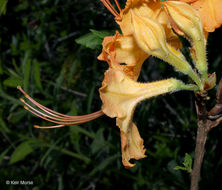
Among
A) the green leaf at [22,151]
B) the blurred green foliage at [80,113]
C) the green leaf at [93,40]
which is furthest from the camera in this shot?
the green leaf at [22,151]

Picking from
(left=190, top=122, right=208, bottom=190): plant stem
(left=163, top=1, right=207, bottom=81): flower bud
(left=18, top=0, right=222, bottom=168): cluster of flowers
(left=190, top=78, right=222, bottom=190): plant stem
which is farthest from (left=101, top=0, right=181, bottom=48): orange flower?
(left=190, top=122, right=208, bottom=190): plant stem

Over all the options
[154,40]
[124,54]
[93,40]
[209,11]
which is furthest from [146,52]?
[93,40]

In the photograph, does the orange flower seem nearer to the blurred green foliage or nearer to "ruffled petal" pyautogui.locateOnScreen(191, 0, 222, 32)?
"ruffled petal" pyautogui.locateOnScreen(191, 0, 222, 32)

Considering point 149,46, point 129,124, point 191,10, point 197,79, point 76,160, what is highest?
point 191,10

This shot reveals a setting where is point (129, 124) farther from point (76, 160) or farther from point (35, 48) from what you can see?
point (35, 48)

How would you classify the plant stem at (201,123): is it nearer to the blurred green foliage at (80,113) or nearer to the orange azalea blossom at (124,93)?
the orange azalea blossom at (124,93)

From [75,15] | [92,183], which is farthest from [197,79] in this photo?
[75,15]

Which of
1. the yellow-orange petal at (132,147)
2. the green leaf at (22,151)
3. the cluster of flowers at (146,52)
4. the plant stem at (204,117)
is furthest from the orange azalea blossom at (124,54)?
the green leaf at (22,151)

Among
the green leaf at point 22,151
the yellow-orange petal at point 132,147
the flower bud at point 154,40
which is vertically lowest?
the green leaf at point 22,151
